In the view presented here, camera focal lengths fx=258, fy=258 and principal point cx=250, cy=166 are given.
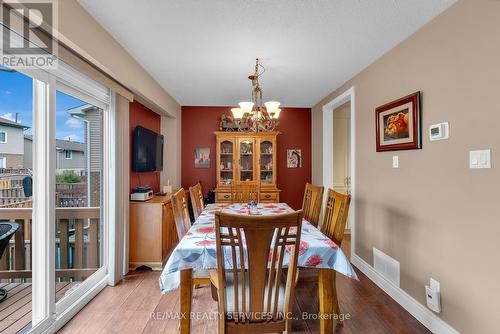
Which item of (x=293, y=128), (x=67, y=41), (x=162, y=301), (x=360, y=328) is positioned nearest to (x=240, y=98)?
(x=293, y=128)

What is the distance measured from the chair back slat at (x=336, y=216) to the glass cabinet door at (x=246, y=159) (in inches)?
99.3

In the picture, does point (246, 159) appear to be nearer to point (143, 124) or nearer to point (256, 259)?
point (143, 124)

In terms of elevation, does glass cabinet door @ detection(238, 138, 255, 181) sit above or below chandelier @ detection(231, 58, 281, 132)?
below

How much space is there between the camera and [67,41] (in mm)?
1705

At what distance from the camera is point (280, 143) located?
5004mm

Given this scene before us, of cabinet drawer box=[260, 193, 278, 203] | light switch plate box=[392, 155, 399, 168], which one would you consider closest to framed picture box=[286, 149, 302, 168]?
cabinet drawer box=[260, 193, 278, 203]

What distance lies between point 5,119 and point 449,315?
3.23 metres

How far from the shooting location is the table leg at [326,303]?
5.46 ft

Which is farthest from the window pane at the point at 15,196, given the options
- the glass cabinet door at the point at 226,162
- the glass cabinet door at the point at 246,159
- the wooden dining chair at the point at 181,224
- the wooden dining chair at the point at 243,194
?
the glass cabinet door at the point at 246,159

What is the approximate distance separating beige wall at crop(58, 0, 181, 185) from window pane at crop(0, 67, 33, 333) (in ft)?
1.38

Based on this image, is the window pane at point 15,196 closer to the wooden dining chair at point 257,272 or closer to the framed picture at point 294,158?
the wooden dining chair at point 257,272

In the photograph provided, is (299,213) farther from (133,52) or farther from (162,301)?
(133,52)

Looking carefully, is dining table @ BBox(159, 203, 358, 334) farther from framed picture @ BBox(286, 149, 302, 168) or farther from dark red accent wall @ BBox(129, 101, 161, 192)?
framed picture @ BBox(286, 149, 302, 168)

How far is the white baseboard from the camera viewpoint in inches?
74.5
